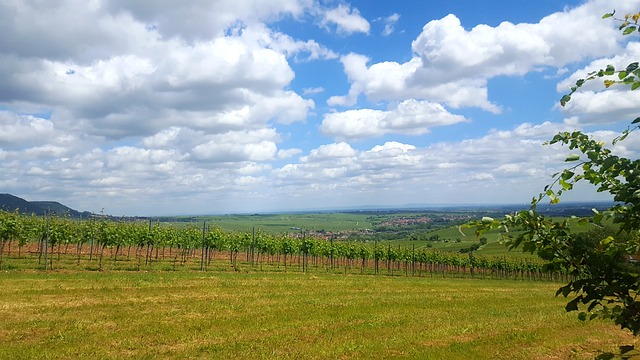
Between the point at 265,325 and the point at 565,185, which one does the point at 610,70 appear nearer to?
the point at 565,185

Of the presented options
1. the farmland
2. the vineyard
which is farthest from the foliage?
the vineyard

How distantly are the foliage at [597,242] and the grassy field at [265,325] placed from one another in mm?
12013

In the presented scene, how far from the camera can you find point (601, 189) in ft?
11.4

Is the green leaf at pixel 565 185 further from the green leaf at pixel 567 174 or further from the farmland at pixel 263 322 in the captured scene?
the farmland at pixel 263 322

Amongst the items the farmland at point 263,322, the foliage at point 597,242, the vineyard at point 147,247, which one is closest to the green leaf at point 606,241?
the foliage at point 597,242

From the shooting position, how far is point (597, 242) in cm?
330

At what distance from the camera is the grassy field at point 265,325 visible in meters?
14.7

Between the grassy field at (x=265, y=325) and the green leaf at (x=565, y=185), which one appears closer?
the green leaf at (x=565, y=185)

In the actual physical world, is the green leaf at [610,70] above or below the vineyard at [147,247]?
above

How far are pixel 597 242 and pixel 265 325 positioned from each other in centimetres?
1727

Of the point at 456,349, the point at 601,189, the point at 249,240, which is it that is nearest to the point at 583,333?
the point at 456,349

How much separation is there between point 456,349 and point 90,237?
4726 centimetres

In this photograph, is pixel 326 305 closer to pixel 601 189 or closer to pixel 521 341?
pixel 521 341

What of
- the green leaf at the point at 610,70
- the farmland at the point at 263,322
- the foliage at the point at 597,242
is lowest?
the farmland at the point at 263,322
